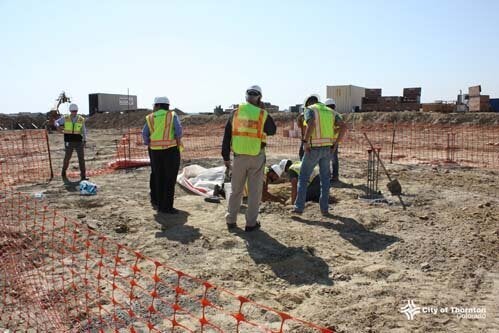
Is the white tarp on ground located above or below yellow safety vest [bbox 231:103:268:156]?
below

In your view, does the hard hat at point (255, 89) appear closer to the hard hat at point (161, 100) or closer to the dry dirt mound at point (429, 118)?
the hard hat at point (161, 100)

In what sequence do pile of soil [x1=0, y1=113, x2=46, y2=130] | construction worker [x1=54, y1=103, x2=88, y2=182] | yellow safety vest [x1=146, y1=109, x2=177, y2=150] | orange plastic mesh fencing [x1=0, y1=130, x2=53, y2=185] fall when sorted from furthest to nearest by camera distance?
pile of soil [x1=0, y1=113, x2=46, y2=130], orange plastic mesh fencing [x1=0, y1=130, x2=53, y2=185], construction worker [x1=54, y1=103, x2=88, y2=182], yellow safety vest [x1=146, y1=109, x2=177, y2=150]

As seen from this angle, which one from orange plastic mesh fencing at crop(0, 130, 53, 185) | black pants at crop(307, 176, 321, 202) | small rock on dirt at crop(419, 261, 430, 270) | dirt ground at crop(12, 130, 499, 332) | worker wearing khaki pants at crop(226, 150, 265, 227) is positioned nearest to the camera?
dirt ground at crop(12, 130, 499, 332)

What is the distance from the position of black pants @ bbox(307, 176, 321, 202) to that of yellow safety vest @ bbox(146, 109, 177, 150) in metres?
2.42

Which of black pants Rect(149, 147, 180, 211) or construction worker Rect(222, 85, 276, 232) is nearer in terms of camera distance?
construction worker Rect(222, 85, 276, 232)

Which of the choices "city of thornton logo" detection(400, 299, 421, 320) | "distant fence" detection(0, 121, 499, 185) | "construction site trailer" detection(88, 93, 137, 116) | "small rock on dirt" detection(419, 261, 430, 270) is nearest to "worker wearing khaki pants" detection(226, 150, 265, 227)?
"small rock on dirt" detection(419, 261, 430, 270)

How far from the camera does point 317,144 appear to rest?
613 cm

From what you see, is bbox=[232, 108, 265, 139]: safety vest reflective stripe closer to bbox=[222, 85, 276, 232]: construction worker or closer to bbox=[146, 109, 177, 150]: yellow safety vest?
bbox=[222, 85, 276, 232]: construction worker

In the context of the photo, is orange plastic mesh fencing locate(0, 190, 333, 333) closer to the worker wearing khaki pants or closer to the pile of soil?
the worker wearing khaki pants

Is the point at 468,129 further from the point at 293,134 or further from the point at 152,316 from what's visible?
the point at 152,316

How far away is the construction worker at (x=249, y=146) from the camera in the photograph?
5.36 meters

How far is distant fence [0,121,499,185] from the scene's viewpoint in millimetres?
12209

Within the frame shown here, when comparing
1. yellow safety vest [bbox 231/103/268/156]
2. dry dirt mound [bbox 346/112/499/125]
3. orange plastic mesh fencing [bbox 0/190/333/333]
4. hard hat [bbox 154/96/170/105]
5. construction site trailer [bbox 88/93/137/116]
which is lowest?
orange plastic mesh fencing [bbox 0/190/333/333]

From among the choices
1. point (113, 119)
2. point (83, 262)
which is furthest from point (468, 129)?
point (113, 119)
